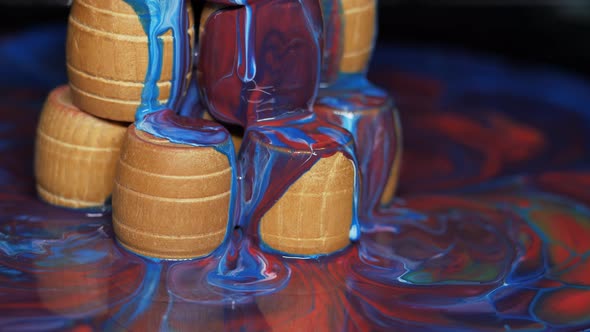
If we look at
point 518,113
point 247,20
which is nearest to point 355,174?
point 247,20

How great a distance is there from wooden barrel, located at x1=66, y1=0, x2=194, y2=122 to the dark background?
117 cm

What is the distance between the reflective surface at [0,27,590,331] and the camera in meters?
1.56

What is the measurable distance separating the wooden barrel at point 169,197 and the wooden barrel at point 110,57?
2.7 inches

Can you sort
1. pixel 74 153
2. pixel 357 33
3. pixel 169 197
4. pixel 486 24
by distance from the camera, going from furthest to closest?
pixel 486 24 → pixel 357 33 → pixel 74 153 → pixel 169 197

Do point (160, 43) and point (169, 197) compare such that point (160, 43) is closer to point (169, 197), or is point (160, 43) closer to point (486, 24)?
point (169, 197)

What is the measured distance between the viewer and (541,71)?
2.74 metres

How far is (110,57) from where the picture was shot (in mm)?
1638

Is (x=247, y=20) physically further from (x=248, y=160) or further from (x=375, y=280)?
(x=375, y=280)

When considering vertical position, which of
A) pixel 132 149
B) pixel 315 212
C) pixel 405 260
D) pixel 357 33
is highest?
pixel 357 33

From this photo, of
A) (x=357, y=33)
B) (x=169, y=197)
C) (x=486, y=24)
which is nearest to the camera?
(x=169, y=197)

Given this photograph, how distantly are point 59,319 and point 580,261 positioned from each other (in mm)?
933

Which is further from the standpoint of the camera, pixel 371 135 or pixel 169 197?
A: pixel 371 135

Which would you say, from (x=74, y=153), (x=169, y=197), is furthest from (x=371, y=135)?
(x=74, y=153)

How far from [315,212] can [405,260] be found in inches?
8.3
